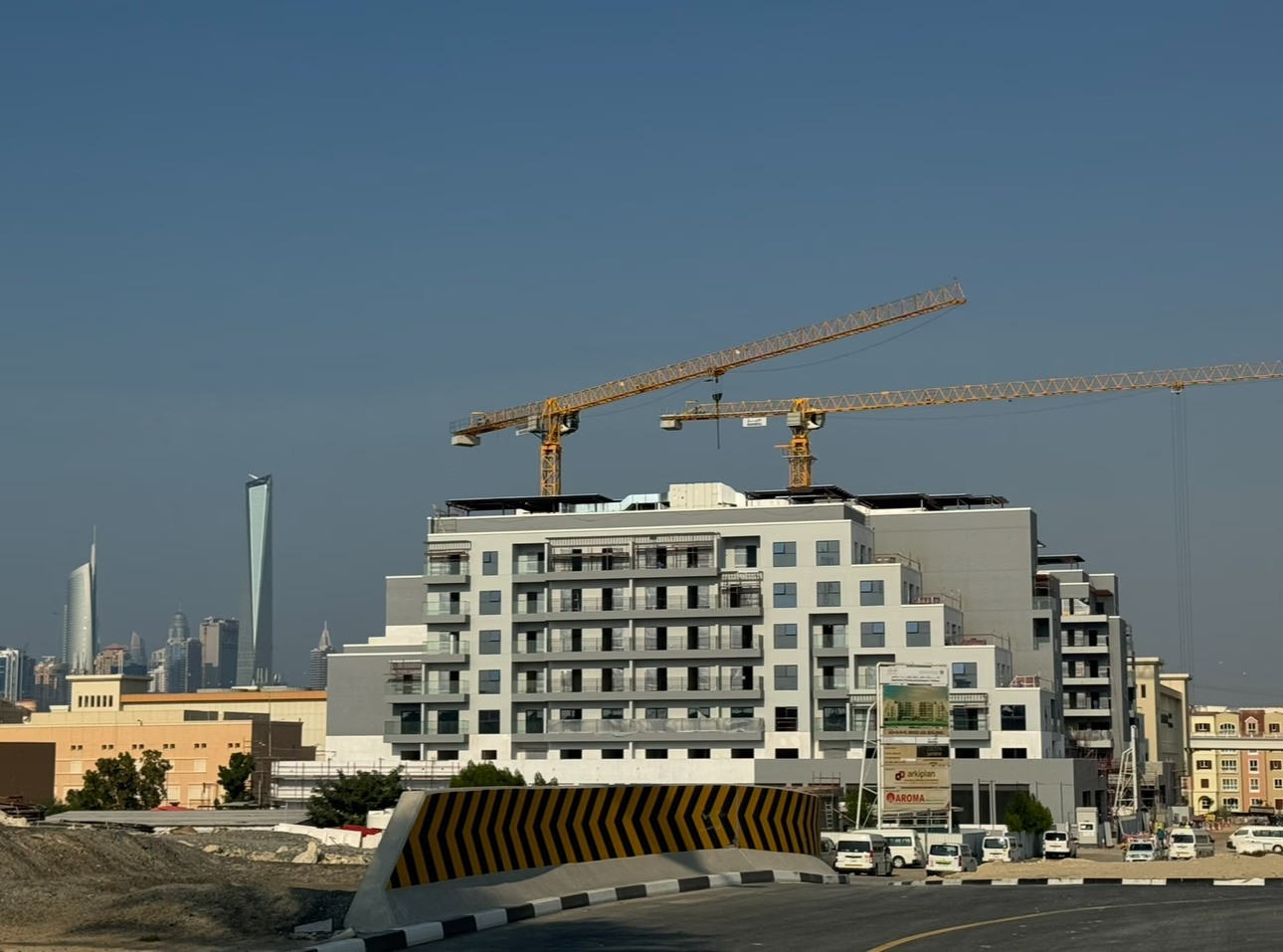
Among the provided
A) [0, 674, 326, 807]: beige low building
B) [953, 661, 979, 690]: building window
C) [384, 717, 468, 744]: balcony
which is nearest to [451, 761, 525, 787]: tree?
[384, 717, 468, 744]: balcony

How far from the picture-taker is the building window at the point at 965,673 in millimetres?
116250

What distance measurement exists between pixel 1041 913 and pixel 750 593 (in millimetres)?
96051

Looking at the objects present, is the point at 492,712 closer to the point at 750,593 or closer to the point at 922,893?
the point at 750,593

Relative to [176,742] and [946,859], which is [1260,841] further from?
[176,742]

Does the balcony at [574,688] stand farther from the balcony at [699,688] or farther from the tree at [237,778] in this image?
the tree at [237,778]

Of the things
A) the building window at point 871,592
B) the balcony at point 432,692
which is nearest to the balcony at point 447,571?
the balcony at point 432,692

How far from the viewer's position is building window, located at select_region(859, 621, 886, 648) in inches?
4653

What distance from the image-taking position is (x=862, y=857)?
5859cm

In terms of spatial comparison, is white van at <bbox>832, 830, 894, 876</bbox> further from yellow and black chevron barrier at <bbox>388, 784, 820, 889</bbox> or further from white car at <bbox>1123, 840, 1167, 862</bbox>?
yellow and black chevron barrier at <bbox>388, 784, 820, 889</bbox>

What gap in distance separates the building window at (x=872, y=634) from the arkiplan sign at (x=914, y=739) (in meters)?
42.7

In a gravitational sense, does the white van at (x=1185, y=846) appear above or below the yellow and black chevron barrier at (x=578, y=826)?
below

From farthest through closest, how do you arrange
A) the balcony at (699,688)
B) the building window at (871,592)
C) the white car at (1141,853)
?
1. the balcony at (699,688)
2. the building window at (871,592)
3. the white car at (1141,853)

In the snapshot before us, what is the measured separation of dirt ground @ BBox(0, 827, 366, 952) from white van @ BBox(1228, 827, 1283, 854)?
49.6 m

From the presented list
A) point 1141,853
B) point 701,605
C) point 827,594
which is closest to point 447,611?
point 701,605
